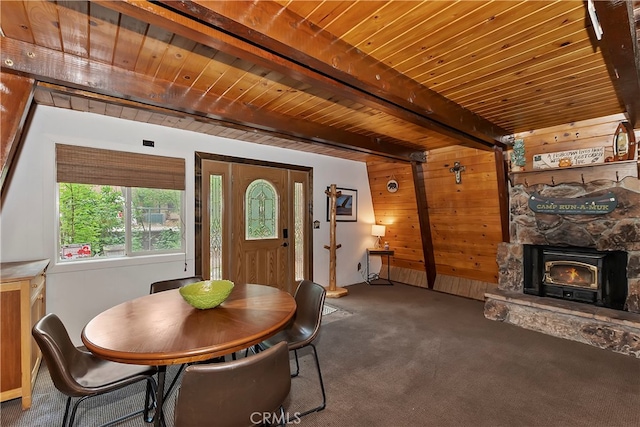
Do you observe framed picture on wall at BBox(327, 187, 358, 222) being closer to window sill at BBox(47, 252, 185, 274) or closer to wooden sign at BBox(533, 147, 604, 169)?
window sill at BBox(47, 252, 185, 274)

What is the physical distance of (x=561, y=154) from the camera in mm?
3441

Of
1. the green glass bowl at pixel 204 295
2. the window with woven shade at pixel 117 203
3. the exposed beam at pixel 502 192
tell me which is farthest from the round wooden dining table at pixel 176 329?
the exposed beam at pixel 502 192

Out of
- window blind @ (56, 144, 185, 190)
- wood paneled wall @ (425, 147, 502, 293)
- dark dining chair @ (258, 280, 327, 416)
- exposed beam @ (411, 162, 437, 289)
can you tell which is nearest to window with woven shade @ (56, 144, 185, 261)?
window blind @ (56, 144, 185, 190)

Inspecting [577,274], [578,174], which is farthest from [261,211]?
[577,274]

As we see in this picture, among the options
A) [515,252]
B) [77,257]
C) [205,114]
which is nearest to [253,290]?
[205,114]

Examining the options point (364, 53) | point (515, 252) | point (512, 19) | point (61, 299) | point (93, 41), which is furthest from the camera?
point (515, 252)

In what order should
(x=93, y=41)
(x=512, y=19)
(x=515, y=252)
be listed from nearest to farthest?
(x=512, y=19) < (x=93, y=41) < (x=515, y=252)

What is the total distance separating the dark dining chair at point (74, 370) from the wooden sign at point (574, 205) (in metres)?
4.29

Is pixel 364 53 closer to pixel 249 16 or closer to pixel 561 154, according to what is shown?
pixel 249 16

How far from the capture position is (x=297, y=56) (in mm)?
1589

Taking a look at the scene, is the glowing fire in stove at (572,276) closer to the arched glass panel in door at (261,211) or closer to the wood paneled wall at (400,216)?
the wood paneled wall at (400,216)

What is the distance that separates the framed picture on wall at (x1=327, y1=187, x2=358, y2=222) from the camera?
537 cm

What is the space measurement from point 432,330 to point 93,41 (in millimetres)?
4016

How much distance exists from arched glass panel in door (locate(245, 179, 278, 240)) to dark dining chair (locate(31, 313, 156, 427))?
2.57m
